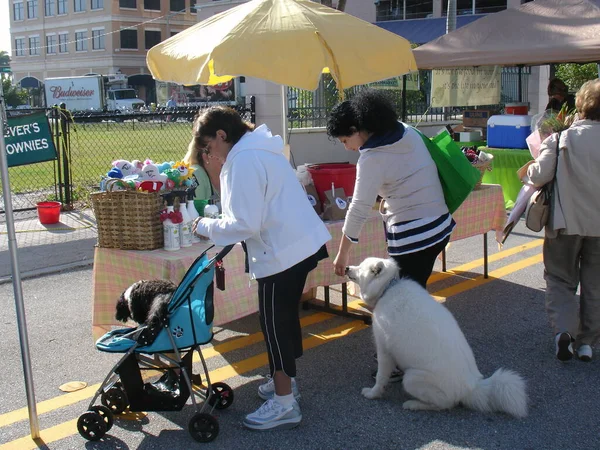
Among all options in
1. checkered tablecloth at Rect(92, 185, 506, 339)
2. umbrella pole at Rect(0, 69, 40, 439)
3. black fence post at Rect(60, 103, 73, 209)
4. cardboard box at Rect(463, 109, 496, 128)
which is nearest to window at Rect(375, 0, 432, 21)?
cardboard box at Rect(463, 109, 496, 128)

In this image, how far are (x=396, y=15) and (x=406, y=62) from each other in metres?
31.4

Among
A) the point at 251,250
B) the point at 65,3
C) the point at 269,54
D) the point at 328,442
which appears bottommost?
the point at 328,442

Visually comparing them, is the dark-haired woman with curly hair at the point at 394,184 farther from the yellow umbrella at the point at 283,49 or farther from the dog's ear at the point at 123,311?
the yellow umbrella at the point at 283,49

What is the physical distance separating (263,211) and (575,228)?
222 cm

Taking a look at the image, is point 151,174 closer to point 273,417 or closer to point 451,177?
point 273,417

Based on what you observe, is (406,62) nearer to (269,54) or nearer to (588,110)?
(269,54)

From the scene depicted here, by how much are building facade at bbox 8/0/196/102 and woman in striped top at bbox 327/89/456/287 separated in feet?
191

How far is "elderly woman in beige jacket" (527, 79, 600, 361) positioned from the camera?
4164 millimetres

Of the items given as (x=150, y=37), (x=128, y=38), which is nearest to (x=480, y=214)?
(x=128, y=38)

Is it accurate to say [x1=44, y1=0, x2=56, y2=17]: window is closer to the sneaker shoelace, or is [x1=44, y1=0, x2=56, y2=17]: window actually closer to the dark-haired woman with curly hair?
the dark-haired woman with curly hair

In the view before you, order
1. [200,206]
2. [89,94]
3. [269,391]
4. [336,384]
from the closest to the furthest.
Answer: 1. [269,391]
2. [336,384]
3. [200,206]
4. [89,94]

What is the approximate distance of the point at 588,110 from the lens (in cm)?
415

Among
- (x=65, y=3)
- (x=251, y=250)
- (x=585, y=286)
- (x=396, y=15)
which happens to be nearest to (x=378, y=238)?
(x=585, y=286)

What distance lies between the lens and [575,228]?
4262 mm
